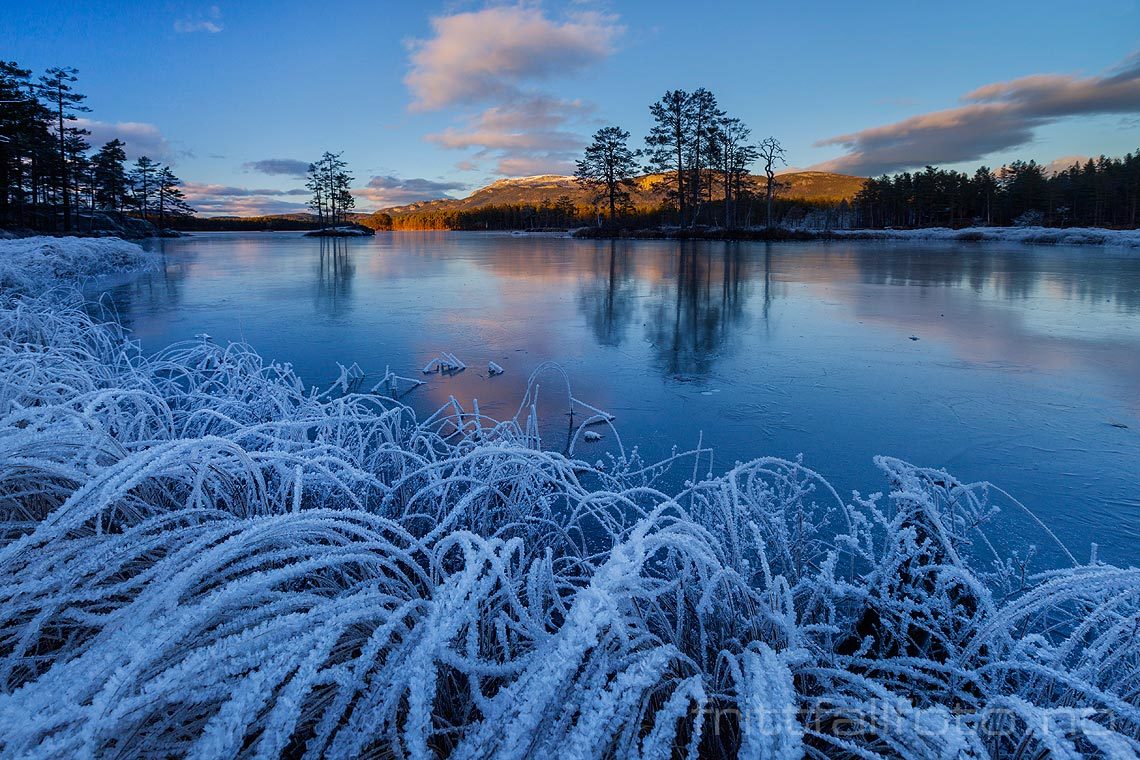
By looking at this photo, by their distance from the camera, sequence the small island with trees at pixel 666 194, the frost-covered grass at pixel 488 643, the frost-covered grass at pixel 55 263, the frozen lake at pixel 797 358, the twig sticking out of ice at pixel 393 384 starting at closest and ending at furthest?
the frost-covered grass at pixel 488 643 < the frozen lake at pixel 797 358 < the twig sticking out of ice at pixel 393 384 < the frost-covered grass at pixel 55 263 < the small island with trees at pixel 666 194

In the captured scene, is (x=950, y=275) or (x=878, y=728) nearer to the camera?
(x=878, y=728)

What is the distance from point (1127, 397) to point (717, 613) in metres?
3.51

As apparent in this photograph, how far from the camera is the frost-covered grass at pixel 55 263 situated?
6684mm

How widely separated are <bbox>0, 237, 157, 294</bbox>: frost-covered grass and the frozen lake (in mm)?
794

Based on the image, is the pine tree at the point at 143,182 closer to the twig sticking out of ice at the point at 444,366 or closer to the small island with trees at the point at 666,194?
the small island with trees at the point at 666,194

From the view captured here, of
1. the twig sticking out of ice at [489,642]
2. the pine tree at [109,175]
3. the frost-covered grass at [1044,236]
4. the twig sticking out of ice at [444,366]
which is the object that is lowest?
the twig sticking out of ice at [489,642]

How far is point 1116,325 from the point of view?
18.0 ft

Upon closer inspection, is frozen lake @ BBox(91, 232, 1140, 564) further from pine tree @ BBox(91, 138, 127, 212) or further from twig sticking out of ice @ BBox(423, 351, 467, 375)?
pine tree @ BBox(91, 138, 127, 212)

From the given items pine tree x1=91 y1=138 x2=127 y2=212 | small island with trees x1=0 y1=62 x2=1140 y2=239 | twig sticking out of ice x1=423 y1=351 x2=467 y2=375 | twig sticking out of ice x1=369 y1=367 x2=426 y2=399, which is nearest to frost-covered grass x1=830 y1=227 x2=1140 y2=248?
small island with trees x1=0 y1=62 x2=1140 y2=239

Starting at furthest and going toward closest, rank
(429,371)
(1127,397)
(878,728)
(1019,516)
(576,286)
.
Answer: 1. (576,286)
2. (429,371)
3. (1127,397)
4. (1019,516)
5. (878,728)

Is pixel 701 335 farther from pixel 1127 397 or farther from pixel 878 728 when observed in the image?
pixel 878 728

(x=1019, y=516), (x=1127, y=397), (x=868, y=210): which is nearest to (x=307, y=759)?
(x=1019, y=516)

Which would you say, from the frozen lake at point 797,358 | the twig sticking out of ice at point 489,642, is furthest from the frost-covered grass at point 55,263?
the twig sticking out of ice at point 489,642

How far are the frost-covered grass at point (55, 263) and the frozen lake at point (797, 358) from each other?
2.60 ft
